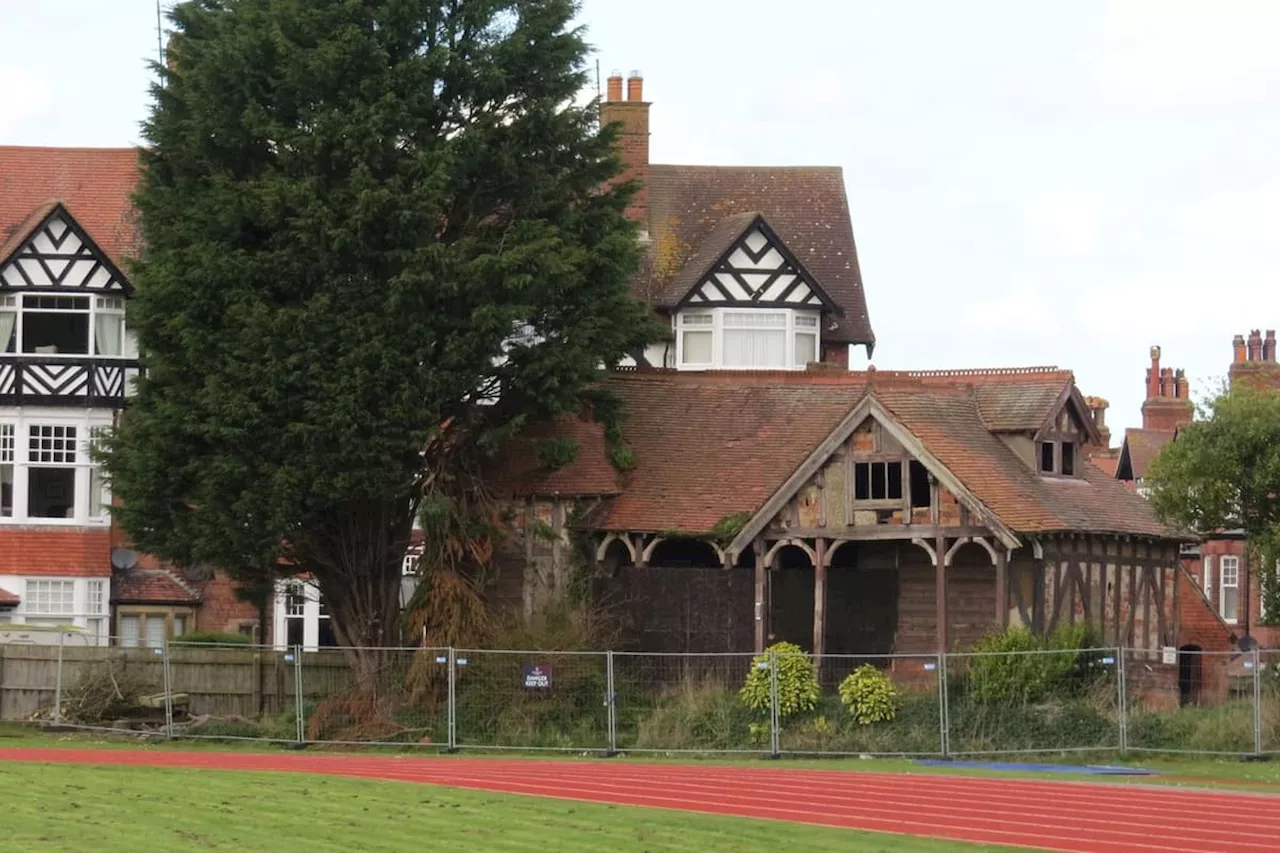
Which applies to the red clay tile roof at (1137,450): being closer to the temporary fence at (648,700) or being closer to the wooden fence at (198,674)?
the temporary fence at (648,700)

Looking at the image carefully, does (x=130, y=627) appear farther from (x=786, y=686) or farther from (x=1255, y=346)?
(x=1255, y=346)

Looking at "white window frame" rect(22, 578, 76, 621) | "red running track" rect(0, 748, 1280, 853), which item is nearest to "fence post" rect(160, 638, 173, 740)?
"red running track" rect(0, 748, 1280, 853)

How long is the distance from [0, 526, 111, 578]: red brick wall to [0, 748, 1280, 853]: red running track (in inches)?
628

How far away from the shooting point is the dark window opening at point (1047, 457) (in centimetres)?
4447

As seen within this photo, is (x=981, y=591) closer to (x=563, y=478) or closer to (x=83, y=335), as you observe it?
(x=563, y=478)

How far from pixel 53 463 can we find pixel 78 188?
715cm

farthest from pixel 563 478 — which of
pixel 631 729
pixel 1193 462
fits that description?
pixel 1193 462

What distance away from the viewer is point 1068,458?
4503cm

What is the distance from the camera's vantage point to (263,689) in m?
43.1

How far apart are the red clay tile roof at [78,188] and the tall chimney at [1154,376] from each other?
38.4 metres

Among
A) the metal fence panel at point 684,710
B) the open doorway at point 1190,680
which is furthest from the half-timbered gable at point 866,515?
the metal fence panel at point 684,710

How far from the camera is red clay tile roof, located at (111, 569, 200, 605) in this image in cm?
5247

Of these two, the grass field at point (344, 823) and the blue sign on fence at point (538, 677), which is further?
the blue sign on fence at point (538, 677)

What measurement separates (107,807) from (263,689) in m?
18.9
